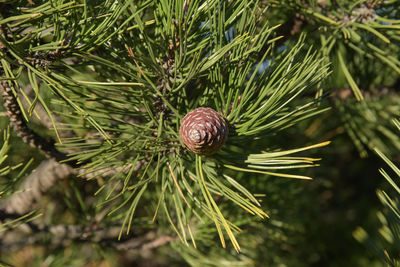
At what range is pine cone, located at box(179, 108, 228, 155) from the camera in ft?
1.18

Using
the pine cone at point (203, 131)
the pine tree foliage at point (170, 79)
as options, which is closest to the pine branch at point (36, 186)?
the pine tree foliage at point (170, 79)

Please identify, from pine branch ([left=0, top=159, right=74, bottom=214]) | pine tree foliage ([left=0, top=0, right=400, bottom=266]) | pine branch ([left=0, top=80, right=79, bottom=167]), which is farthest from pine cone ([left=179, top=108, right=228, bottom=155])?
pine branch ([left=0, top=159, right=74, bottom=214])

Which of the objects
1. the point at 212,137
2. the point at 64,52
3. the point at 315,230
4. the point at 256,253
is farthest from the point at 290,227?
the point at 64,52

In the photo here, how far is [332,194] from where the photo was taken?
1.24m

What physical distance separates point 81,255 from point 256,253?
19.3 inches

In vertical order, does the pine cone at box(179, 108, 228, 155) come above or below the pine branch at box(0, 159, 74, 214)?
above

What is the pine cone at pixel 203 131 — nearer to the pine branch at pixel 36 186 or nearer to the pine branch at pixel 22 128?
the pine branch at pixel 22 128

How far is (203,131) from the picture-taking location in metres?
0.36

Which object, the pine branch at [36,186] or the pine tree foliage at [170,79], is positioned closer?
the pine tree foliage at [170,79]

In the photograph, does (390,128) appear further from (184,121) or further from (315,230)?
(184,121)

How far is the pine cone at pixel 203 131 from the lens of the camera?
1.18 ft

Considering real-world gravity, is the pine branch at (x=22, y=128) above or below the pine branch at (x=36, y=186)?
above

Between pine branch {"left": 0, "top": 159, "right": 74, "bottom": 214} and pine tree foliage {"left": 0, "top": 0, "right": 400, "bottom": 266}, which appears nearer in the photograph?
pine tree foliage {"left": 0, "top": 0, "right": 400, "bottom": 266}

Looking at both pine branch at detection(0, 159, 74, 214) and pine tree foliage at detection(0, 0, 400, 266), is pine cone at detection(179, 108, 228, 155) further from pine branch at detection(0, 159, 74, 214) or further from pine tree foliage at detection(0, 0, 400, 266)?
pine branch at detection(0, 159, 74, 214)
